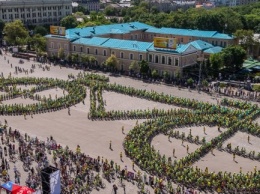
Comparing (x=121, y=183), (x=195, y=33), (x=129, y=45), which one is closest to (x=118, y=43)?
(x=129, y=45)

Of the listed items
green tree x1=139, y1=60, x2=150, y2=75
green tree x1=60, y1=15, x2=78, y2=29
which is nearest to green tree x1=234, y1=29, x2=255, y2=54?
green tree x1=139, y1=60, x2=150, y2=75

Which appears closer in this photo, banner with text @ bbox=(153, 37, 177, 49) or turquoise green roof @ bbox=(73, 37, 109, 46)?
banner with text @ bbox=(153, 37, 177, 49)

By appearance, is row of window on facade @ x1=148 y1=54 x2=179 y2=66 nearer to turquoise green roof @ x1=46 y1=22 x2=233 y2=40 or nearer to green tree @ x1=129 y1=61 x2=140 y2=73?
green tree @ x1=129 y1=61 x2=140 y2=73

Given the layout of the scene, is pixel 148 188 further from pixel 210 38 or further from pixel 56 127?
pixel 210 38

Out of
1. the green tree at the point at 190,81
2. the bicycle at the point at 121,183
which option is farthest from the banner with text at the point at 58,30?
the bicycle at the point at 121,183

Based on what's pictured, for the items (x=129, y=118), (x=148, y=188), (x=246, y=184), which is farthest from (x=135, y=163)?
(x=129, y=118)

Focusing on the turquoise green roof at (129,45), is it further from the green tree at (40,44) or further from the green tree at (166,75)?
the green tree at (40,44)
